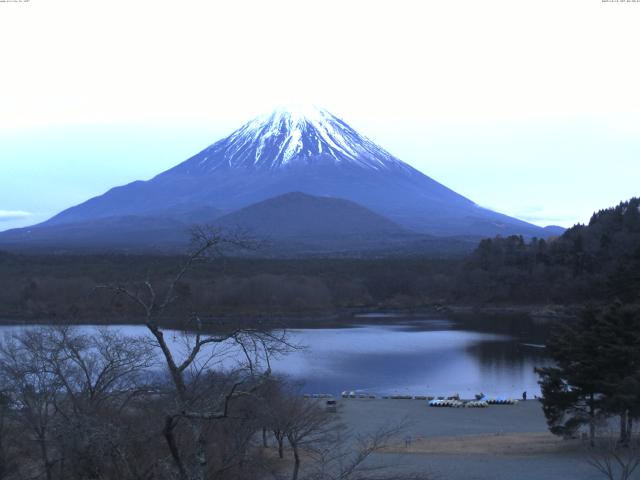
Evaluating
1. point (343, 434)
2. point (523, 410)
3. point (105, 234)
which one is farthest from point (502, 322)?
point (105, 234)

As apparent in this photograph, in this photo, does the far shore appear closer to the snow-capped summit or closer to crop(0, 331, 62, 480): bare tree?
crop(0, 331, 62, 480): bare tree

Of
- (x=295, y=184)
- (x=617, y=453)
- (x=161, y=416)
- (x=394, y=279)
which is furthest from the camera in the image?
(x=295, y=184)

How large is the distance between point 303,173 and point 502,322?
9097 centimetres

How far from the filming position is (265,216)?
104 meters

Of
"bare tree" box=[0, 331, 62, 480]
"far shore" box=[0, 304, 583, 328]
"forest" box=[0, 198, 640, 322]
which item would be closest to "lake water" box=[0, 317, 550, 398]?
"far shore" box=[0, 304, 583, 328]

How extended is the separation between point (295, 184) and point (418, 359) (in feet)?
328

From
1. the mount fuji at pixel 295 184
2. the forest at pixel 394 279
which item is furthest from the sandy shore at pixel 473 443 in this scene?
the mount fuji at pixel 295 184

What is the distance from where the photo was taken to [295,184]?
12525cm

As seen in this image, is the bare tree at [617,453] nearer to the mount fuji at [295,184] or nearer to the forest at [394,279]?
the forest at [394,279]

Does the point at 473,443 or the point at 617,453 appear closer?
the point at 617,453

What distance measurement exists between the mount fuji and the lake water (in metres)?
77.3

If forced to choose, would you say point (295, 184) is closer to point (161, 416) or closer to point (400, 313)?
point (400, 313)

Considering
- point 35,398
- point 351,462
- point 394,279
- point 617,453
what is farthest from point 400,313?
point 35,398

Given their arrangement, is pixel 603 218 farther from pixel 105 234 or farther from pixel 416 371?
pixel 105 234
